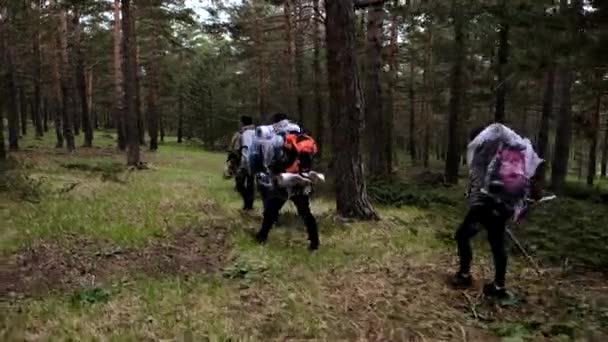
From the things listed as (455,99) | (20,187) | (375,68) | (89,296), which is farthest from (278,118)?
(455,99)

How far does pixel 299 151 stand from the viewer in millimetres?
8516

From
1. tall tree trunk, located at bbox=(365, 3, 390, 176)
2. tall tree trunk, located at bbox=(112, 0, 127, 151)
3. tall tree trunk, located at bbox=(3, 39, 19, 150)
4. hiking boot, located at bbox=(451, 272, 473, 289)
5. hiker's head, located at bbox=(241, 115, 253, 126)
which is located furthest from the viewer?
tall tree trunk, located at bbox=(112, 0, 127, 151)

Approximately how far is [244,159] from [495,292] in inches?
252

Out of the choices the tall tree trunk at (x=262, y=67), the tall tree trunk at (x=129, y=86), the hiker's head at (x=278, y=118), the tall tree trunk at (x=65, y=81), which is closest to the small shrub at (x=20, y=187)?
the hiker's head at (x=278, y=118)

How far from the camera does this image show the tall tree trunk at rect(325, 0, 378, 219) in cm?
1095

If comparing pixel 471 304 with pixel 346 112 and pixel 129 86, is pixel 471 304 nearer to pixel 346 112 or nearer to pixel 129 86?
pixel 346 112

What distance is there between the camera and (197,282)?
21.9 ft

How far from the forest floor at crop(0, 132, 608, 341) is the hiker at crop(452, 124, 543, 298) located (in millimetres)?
601

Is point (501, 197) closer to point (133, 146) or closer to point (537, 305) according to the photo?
point (537, 305)

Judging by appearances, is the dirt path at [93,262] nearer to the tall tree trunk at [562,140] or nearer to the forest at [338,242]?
the forest at [338,242]

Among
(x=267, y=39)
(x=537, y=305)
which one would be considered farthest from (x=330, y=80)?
(x=267, y=39)

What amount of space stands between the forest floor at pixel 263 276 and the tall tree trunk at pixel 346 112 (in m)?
0.61

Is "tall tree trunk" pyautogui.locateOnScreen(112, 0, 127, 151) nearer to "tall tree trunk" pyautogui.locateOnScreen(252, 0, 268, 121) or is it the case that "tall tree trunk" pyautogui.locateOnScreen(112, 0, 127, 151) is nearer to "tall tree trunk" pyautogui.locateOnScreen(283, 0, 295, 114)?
"tall tree trunk" pyautogui.locateOnScreen(252, 0, 268, 121)

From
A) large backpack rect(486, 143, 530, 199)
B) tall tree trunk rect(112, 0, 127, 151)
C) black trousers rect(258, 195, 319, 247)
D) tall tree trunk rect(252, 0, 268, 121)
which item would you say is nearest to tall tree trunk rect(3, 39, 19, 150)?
tall tree trunk rect(112, 0, 127, 151)
